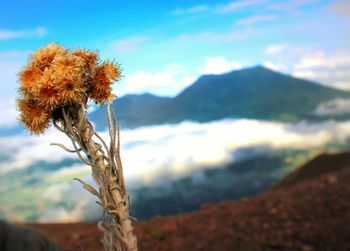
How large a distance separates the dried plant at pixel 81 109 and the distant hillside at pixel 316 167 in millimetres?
23541

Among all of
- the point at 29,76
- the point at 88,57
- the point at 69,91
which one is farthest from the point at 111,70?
the point at 29,76

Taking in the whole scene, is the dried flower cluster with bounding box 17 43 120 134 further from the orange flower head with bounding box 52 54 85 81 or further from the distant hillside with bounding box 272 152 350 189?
the distant hillside with bounding box 272 152 350 189

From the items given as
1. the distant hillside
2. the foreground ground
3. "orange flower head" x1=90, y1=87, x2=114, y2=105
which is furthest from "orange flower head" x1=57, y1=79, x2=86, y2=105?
the distant hillside

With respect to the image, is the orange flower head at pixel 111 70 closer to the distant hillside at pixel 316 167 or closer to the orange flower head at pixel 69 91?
the orange flower head at pixel 69 91

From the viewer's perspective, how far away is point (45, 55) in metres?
2.71

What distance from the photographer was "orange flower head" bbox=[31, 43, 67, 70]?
270 cm

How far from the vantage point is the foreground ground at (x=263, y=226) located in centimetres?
→ 1105

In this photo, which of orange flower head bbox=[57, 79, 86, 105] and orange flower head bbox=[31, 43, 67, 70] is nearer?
orange flower head bbox=[57, 79, 86, 105]

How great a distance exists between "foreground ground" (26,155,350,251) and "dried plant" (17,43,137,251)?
789 centimetres

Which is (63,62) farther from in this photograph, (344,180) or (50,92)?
(344,180)

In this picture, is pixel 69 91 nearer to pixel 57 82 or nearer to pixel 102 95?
pixel 57 82

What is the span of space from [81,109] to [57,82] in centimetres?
20

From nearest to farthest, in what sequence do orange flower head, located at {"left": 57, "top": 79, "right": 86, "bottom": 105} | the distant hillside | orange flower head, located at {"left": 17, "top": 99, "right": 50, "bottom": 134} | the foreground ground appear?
orange flower head, located at {"left": 57, "top": 79, "right": 86, "bottom": 105}, orange flower head, located at {"left": 17, "top": 99, "right": 50, "bottom": 134}, the foreground ground, the distant hillside

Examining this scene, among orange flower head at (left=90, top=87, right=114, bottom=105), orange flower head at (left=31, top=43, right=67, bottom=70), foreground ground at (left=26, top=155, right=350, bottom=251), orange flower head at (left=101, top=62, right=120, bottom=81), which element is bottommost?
foreground ground at (left=26, top=155, right=350, bottom=251)
